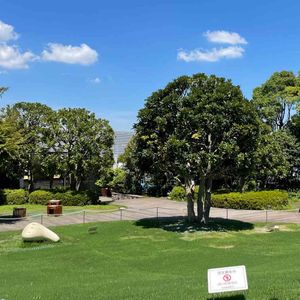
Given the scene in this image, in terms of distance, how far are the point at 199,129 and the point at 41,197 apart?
21659mm

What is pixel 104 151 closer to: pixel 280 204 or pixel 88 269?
pixel 280 204

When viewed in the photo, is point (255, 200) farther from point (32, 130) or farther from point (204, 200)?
point (32, 130)

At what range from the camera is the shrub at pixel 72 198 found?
4056cm

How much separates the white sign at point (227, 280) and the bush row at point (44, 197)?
33754 millimetres

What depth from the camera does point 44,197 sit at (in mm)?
41156

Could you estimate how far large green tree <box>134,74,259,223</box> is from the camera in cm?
2373

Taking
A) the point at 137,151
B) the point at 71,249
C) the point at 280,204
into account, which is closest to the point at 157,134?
the point at 137,151

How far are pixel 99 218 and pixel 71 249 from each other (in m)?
11.2

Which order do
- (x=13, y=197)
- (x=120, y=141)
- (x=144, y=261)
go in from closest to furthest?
(x=144, y=261)
(x=13, y=197)
(x=120, y=141)

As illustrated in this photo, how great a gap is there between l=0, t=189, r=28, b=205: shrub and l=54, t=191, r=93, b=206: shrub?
10.6ft

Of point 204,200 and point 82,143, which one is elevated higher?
point 82,143

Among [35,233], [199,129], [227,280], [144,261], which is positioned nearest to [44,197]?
[35,233]

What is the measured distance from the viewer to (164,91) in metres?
25.7

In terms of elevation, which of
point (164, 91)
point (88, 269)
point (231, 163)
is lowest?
point (88, 269)
